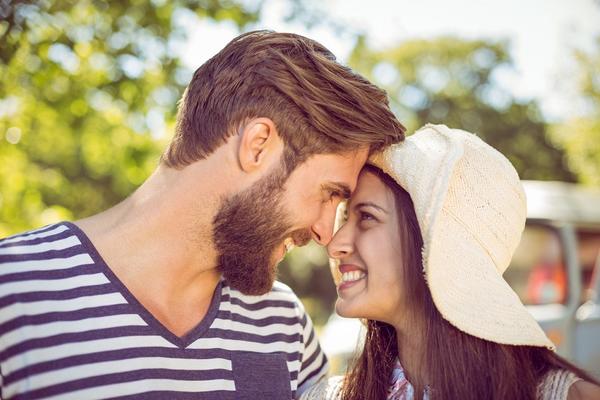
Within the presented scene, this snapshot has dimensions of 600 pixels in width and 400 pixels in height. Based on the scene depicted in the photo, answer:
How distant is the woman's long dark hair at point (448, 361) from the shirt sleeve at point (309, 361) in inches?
7.3

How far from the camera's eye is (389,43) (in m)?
29.1

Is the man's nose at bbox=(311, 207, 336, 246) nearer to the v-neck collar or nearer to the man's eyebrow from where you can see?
the man's eyebrow

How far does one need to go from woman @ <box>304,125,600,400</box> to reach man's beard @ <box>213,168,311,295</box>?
28cm

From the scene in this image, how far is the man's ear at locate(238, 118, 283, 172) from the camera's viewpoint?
8.57 feet

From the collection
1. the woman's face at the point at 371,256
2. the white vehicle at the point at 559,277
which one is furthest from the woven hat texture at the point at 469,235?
the white vehicle at the point at 559,277

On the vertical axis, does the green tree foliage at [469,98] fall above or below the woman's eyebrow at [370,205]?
above

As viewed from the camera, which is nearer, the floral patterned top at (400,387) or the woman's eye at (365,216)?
the floral patterned top at (400,387)

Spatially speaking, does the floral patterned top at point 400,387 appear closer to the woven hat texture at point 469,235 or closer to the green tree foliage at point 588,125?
the woven hat texture at point 469,235

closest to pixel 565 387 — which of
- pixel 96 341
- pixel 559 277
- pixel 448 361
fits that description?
pixel 448 361

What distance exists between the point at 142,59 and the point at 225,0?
67 centimetres

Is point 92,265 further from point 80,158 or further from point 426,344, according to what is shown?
point 80,158

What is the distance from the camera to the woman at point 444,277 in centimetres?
238

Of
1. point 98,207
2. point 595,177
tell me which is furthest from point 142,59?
point 98,207

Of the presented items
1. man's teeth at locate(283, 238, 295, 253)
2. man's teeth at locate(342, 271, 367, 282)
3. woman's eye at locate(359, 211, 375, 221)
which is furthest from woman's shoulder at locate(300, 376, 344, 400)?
woman's eye at locate(359, 211, 375, 221)
